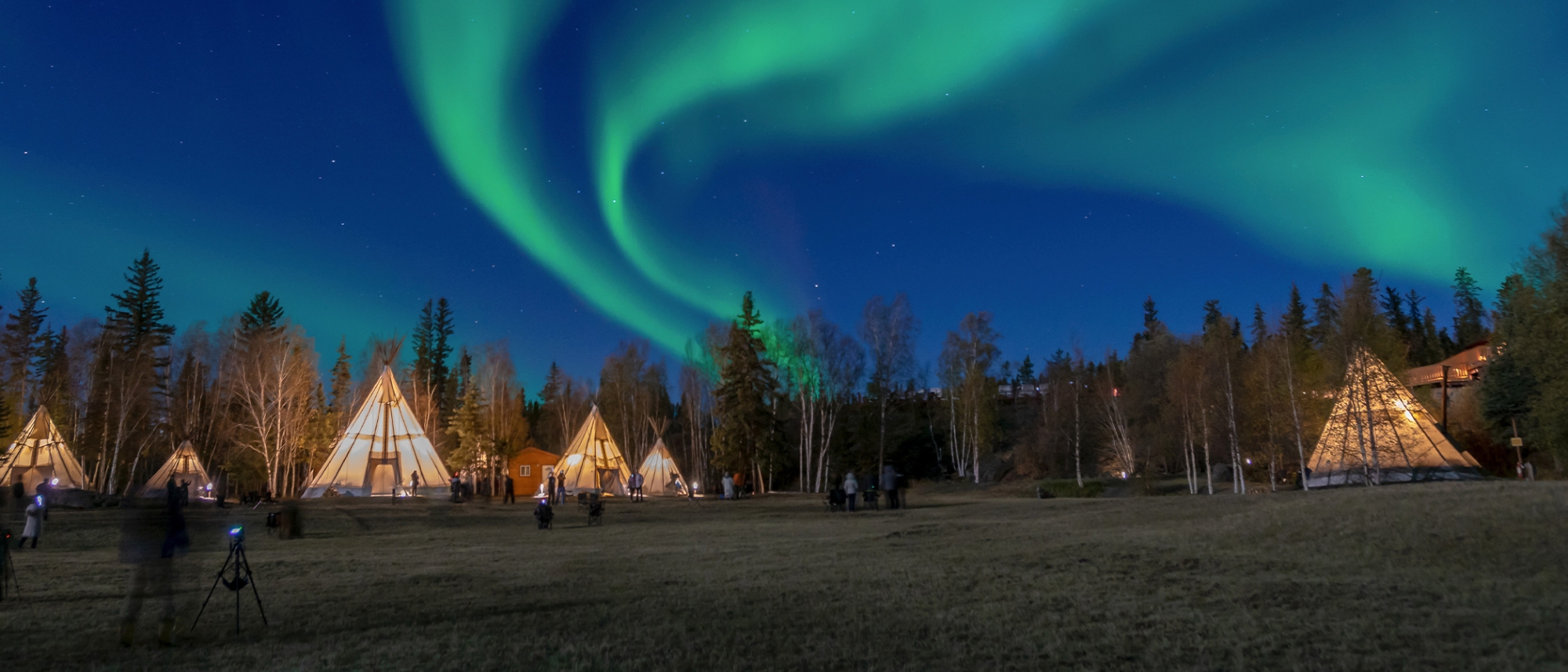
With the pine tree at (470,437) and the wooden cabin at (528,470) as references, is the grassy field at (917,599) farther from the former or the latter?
the pine tree at (470,437)

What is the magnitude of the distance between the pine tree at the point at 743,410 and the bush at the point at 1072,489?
16.5 meters

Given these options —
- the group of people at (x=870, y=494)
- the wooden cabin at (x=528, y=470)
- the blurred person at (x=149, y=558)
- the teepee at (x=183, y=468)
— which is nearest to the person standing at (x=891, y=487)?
the group of people at (x=870, y=494)

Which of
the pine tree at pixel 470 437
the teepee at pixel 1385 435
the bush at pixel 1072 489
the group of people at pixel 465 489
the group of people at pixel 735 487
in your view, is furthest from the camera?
the pine tree at pixel 470 437

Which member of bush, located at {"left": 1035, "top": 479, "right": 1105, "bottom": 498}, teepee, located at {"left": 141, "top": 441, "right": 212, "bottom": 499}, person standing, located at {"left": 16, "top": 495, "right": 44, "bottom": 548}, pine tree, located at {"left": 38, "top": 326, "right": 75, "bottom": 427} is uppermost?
pine tree, located at {"left": 38, "top": 326, "right": 75, "bottom": 427}

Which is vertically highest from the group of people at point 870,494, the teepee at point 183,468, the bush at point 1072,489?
the teepee at point 183,468

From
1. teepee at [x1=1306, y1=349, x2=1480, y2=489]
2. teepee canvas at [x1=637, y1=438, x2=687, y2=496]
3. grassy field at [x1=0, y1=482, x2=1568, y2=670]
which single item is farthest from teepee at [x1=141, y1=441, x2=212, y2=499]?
teepee at [x1=1306, y1=349, x2=1480, y2=489]

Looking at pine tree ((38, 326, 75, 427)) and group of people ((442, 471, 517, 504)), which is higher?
pine tree ((38, 326, 75, 427))

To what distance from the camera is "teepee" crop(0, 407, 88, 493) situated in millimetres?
37219

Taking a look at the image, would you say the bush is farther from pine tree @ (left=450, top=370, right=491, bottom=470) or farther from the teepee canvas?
pine tree @ (left=450, top=370, right=491, bottom=470)

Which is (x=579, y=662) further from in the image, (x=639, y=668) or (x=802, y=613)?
→ (x=802, y=613)

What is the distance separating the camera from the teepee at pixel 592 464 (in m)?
44.5

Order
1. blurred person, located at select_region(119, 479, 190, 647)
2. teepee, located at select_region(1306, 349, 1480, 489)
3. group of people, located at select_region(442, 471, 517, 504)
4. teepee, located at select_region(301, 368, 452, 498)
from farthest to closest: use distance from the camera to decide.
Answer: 1. teepee, located at select_region(301, 368, 452, 498)
2. group of people, located at select_region(442, 471, 517, 504)
3. teepee, located at select_region(1306, 349, 1480, 489)
4. blurred person, located at select_region(119, 479, 190, 647)

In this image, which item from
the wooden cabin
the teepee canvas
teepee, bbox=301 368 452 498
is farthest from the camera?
the wooden cabin

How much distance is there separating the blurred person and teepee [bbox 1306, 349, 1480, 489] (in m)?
35.4
